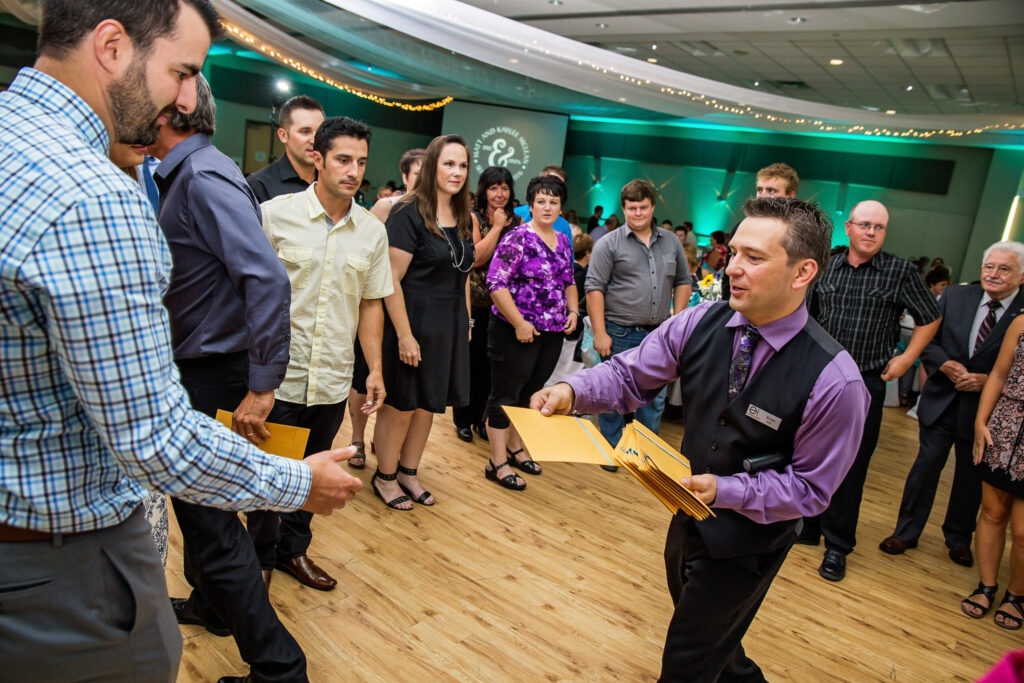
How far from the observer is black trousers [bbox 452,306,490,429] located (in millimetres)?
4219

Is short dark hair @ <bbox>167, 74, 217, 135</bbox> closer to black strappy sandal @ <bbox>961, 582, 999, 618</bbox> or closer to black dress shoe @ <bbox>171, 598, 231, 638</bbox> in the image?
black dress shoe @ <bbox>171, 598, 231, 638</bbox>

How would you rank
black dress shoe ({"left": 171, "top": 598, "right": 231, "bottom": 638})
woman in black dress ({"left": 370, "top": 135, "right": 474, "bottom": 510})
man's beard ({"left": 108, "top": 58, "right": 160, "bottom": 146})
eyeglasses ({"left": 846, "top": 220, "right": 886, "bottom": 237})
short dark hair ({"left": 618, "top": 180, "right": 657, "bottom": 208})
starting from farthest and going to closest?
short dark hair ({"left": 618, "top": 180, "right": 657, "bottom": 208}) < eyeglasses ({"left": 846, "top": 220, "right": 886, "bottom": 237}) < woman in black dress ({"left": 370, "top": 135, "right": 474, "bottom": 510}) < black dress shoe ({"left": 171, "top": 598, "right": 231, "bottom": 638}) < man's beard ({"left": 108, "top": 58, "right": 160, "bottom": 146})

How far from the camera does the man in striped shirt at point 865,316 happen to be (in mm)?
3152

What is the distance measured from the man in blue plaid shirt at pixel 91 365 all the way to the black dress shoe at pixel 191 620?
1.19 meters

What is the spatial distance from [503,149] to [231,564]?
42.0 ft

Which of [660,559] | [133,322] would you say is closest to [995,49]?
[660,559]

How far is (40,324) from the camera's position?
83 cm

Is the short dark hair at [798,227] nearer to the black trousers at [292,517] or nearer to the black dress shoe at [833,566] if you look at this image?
the black trousers at [292,517]

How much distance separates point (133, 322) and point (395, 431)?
2344 millimetres

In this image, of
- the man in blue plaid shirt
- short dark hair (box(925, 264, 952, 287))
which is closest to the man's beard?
the man in blue plaid shirt

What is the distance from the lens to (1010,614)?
2922 millimetres

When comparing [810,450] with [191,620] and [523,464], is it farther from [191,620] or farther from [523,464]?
[523,464]

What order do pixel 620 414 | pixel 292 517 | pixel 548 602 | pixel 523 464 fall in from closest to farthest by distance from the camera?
pixel 292 517 < pixel 548 602 < pixel 523 464 < pixel 620 414

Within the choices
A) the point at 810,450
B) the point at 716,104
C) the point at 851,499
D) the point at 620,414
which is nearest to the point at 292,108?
the point at 810,450
